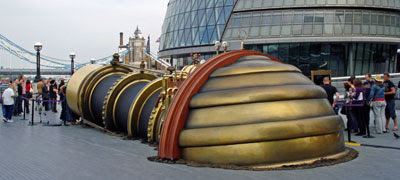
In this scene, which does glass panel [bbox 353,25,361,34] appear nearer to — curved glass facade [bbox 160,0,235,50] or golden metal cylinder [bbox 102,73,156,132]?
curved glass facade [bbox 160,0,235,50]

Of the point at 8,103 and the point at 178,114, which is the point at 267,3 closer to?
the point at 8,103

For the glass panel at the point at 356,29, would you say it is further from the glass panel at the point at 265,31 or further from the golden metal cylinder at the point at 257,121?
the golden metal cylinder at the point at 257,121

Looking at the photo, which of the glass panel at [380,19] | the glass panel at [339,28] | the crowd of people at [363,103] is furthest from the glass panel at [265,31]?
the crowd of people at [363,103]

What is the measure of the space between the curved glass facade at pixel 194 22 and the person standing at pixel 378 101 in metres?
30.9

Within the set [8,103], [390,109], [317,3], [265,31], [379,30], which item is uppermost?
[317,3]

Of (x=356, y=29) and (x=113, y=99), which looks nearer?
(x=113, y=99)

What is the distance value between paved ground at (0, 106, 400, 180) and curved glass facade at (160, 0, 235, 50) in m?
33.7

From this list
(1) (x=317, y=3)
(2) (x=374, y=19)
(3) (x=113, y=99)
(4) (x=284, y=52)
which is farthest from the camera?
(4) (x=284, y=52)

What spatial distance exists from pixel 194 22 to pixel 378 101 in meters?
35.7

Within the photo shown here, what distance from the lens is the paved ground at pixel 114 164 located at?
6.63m

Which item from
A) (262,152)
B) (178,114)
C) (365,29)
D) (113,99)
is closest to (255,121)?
(262,152)

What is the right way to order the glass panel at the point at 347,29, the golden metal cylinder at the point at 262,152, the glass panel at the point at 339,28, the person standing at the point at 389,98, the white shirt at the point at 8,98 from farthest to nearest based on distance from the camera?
the glass panel at the point at 347,29, the glass panel at the point at 339,28, the white shirt at the point at 8,98, the person standing at the point at 389,98, the golden metal cylinder at the point at 262,152

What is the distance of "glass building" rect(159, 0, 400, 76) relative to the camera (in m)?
39.2

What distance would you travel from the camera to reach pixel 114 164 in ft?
25.2
